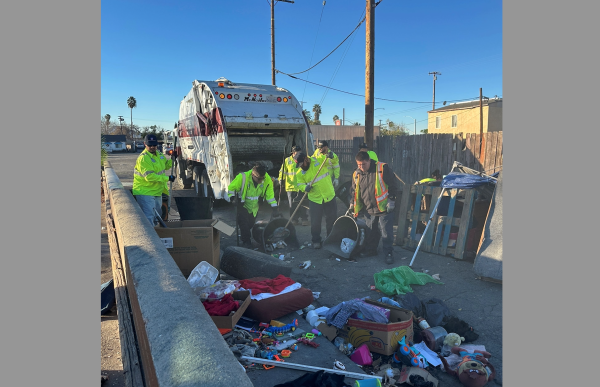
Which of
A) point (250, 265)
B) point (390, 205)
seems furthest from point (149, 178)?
point (390, 205)

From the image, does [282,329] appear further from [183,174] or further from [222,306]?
[183,174]

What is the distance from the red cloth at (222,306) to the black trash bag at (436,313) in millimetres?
1826

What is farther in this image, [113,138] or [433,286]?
[113,138]

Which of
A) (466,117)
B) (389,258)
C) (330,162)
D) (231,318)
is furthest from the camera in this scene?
(466,117)

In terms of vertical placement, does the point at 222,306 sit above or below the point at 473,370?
above

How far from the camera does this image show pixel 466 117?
33281 millimetres

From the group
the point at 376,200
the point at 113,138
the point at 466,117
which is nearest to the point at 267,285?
the point at 376,200

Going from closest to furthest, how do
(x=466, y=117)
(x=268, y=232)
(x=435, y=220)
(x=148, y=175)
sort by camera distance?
1. (x=435, y=220)
2. (x=148, y=175)
3. (x=268, y=232)
4. (x=466, y=117)

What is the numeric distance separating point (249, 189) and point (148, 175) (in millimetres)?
1617

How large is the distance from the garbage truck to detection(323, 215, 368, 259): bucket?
8.34 ft

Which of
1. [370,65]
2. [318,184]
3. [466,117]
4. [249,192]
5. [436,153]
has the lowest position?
[249,192]

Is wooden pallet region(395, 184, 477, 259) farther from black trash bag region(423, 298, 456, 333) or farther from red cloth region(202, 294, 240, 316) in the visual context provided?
red cloth region(202, 294, 240, 316)

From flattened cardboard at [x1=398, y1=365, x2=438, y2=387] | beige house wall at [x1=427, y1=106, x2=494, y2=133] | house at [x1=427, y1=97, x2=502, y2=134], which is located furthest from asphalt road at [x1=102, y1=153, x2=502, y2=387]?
beige house wall at [x1=427, y1=106, x2=494, y2=133]

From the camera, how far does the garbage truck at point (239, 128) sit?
877 centimetres
